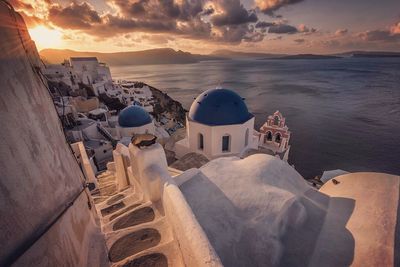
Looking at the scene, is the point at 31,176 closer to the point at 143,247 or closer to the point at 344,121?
the point at 143,247

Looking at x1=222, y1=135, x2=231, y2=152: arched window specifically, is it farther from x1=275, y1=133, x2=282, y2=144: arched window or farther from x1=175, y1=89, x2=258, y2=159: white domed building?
x1=275, y1=133, x2=282, y2=144: arched window

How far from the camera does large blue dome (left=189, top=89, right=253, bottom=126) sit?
Result: 635 inches

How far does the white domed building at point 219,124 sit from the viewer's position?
53.2 feet

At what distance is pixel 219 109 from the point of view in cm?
1620

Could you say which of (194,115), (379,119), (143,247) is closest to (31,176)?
(143,247)

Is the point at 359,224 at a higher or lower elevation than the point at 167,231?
higher

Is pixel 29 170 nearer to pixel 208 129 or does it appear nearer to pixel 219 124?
pixel 208 129

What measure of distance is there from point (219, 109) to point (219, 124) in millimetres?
1299

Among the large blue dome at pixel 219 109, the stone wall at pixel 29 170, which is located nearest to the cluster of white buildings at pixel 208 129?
the large blue dome at pixel 219 109

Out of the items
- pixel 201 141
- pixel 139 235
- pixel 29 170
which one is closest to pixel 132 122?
pixel 201 141

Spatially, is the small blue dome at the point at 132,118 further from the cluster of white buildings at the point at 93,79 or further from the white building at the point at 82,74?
the white building at the point at 82,74

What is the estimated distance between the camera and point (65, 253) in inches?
128

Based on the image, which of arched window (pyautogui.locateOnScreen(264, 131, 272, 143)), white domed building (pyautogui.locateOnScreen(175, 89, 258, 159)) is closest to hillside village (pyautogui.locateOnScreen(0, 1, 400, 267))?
white domed building (pyautogui.locateOnScreen(175, 89, 258, 159))

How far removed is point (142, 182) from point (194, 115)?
34.4 feet
